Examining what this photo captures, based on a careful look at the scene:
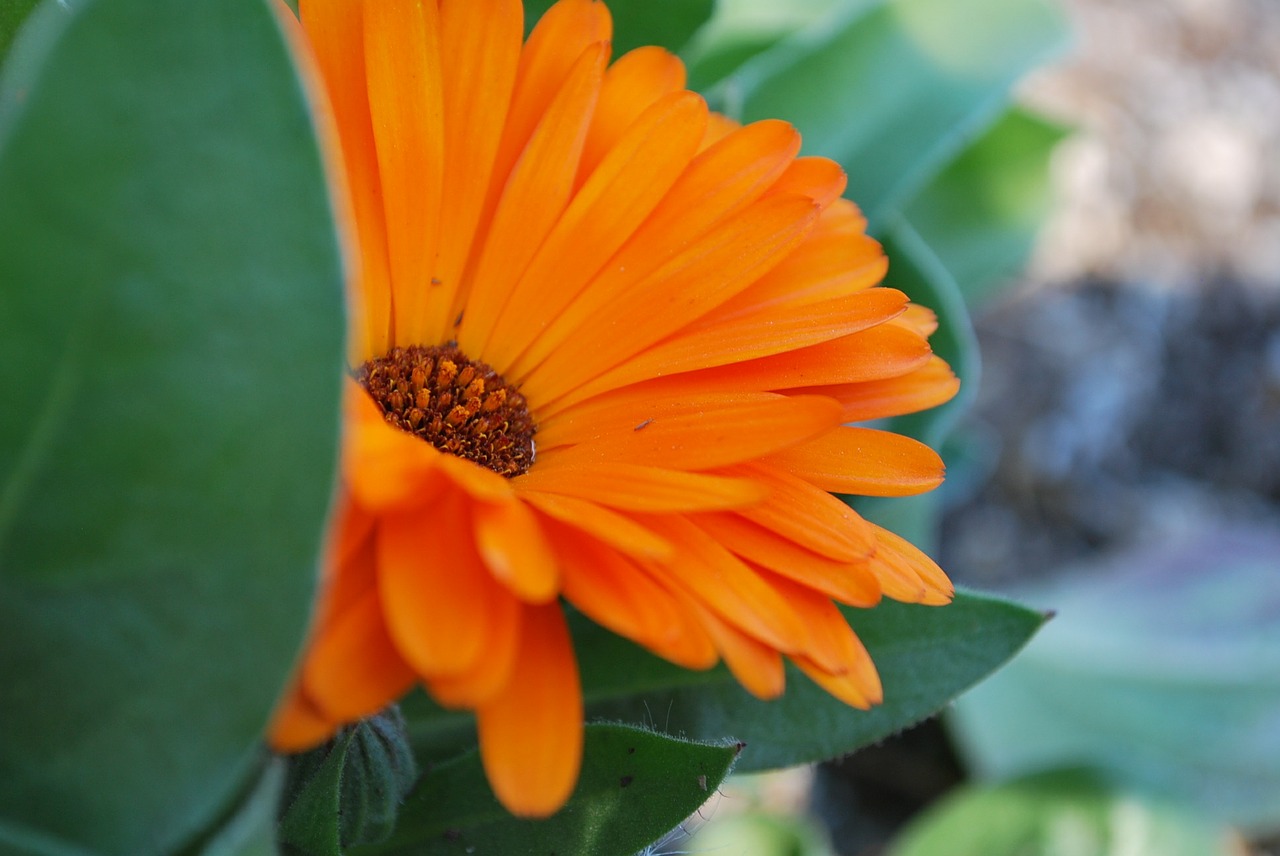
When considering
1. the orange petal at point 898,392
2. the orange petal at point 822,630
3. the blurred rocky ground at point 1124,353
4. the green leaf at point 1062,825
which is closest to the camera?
the orange petal at point 822,630

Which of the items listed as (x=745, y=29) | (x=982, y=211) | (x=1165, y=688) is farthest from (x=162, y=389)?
(x=1165, y=688)

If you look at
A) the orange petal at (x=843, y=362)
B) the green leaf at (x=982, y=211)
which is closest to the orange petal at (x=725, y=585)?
the orange petal at (x=843, y=362)

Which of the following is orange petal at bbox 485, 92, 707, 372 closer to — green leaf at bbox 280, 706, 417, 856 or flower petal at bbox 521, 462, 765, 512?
flower petal at bbox 521, 462, 765, 512

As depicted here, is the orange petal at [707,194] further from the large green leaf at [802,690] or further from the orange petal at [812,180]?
the large green leaf at [802,690]

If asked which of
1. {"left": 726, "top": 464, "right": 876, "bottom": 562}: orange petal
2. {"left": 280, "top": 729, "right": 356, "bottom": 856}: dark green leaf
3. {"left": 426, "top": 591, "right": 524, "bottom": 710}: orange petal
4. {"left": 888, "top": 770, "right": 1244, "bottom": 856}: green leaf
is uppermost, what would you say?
{"left": 726, "top": 464, "right": 876, "bottom": 562}: orange petal

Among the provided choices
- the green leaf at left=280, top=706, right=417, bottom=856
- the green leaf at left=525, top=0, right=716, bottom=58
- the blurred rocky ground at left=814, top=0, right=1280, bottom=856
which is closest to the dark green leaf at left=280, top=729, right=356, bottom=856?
the green leaf at left=280, top=706, right=417, bottom=856

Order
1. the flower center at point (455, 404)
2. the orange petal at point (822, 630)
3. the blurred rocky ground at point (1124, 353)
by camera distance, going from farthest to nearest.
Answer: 1. the blurred rocky ground at point (1124, 353)
2. the flower center at point (455, 404)
3. the orange petal at point (822, 630)

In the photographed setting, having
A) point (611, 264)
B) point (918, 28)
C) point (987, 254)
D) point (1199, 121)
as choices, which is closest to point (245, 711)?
point (611, 264)
